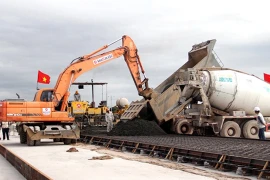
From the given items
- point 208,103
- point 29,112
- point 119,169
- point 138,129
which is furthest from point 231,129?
point 119,169

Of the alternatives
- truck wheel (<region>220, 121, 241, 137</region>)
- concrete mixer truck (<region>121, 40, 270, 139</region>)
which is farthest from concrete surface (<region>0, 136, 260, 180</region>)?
truck wheel (<region>220, 121, 241, 137</region>)

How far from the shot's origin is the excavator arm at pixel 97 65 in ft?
61.0

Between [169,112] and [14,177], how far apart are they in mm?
10229

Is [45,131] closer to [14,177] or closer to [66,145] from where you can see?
[66,145]

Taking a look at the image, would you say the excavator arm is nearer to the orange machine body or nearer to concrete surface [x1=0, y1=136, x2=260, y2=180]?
the orange machine body

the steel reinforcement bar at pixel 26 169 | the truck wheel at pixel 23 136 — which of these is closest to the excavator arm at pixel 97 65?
the truck wheel at pixel 23 136

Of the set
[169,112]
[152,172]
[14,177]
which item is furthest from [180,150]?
[169,112]

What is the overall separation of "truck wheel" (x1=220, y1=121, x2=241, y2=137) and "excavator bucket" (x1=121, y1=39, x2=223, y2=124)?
2.26m

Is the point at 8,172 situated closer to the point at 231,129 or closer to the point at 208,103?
the point at 208,103

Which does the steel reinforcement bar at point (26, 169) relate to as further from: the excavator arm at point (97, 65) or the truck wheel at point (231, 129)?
the truck wheel at point (231, 129)

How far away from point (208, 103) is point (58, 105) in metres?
7.17

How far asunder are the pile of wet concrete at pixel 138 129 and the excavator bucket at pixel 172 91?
846 millimetres

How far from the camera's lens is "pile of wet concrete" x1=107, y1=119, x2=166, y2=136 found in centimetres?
1742

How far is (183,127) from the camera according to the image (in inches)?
720
